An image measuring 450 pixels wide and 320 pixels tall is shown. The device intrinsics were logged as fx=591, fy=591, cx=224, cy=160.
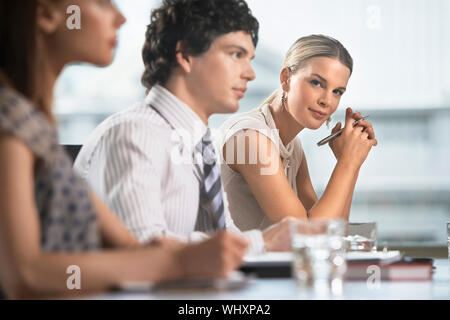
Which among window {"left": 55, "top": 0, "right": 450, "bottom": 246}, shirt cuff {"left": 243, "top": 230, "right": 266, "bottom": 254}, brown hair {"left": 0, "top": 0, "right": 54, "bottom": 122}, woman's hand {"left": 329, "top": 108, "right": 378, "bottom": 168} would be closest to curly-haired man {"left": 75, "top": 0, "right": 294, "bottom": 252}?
shirt cuff {"left": 243, "top": 230, "right": 266, "bottom": 254}

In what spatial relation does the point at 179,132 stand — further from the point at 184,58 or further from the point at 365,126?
the point at 365,126

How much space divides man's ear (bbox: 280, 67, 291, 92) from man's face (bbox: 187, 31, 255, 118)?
21.5 inches

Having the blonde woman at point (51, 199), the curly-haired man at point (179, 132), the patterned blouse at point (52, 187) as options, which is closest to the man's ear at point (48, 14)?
the blonde woman at point (51, 199)

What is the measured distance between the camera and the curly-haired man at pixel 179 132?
4.04 ft

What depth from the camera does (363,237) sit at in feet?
4.27

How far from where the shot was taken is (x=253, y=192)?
6.01 ft

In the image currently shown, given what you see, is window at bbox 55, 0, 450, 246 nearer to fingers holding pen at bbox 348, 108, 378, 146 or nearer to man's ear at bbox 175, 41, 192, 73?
fingers holding pen at bbox 348, 108, 378, 146

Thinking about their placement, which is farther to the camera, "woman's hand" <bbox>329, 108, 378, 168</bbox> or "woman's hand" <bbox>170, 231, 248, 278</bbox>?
"woman's hand" <bbox>329, 108, 378, 168</bbox>

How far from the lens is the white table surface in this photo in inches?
26.6

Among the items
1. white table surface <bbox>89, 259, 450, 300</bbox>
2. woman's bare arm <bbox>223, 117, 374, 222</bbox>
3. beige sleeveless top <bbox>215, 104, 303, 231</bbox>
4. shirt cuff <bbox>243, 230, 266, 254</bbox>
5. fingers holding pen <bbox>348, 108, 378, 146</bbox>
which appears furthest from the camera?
fingers holding pen <bbox>348, 108, 378, 146</bbox>

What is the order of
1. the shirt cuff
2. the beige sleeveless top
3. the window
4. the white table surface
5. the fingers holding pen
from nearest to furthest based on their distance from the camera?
the white table surface
the shirt cuff
the beige sleeveless top
the fingers holding pen
the window

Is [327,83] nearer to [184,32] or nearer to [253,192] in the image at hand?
[253,192]

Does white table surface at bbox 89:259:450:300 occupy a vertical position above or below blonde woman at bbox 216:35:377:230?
below

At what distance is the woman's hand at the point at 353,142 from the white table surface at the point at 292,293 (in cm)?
109
